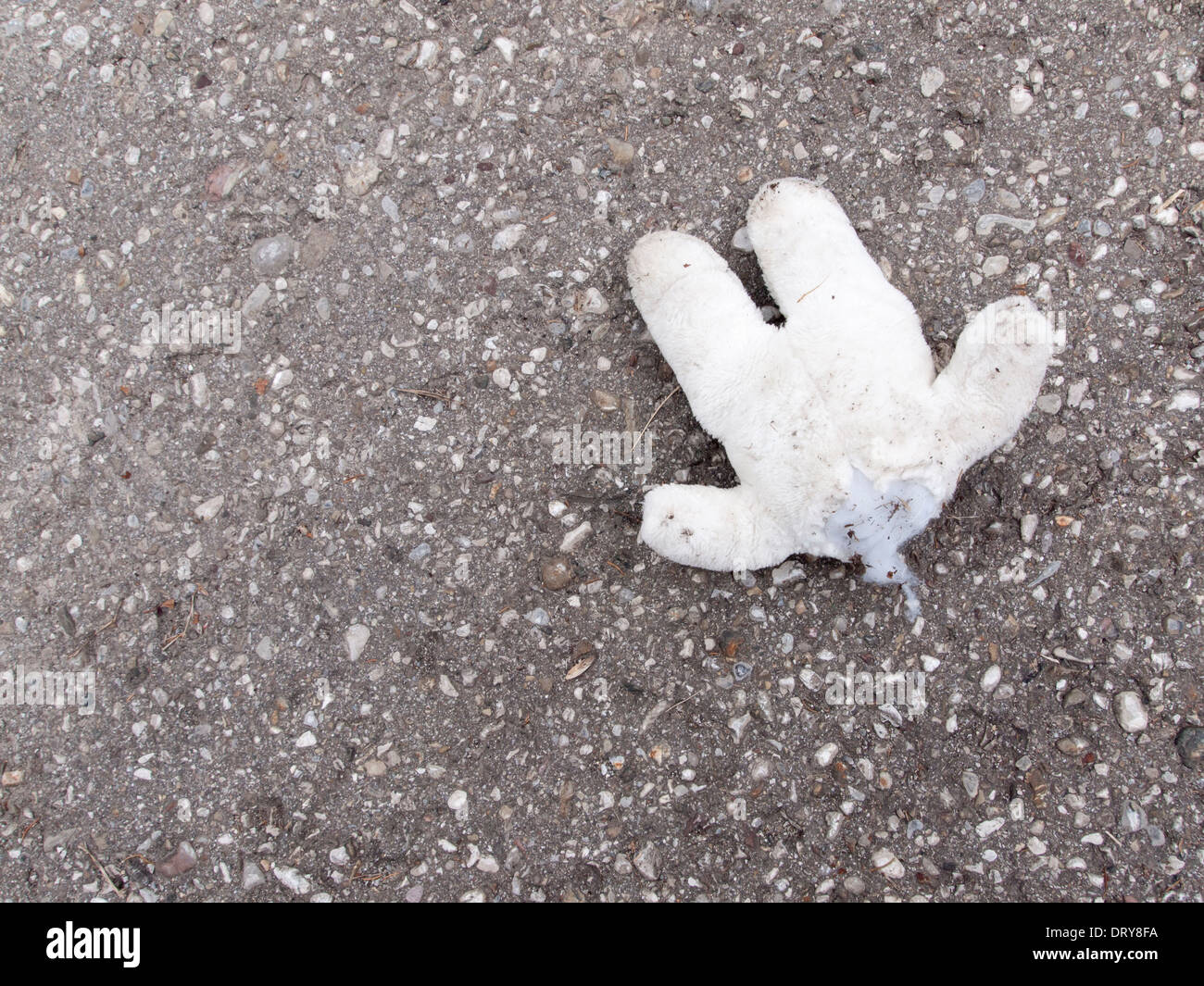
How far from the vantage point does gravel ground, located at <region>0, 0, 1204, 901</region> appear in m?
2.76

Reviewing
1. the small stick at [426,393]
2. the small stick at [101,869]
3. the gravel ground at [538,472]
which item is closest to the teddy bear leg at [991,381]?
the gravel ground at [538,472]

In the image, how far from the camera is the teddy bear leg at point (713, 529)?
2545mm

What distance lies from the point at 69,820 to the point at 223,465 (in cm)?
152

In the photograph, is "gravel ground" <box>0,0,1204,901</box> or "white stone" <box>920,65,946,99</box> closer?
"gravel ground" <box>0,0,1204,901</box>

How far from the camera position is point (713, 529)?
2.54 m

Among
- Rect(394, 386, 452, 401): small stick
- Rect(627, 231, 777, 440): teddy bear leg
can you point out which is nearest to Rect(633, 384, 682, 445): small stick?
Rect(627, 231, 777, 440): teddy bear leg

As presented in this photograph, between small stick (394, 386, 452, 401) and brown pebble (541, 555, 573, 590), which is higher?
small stick (394, 386, 452, 401)

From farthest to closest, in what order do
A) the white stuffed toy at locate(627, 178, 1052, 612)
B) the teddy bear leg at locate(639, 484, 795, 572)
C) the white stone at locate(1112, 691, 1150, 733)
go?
the white stone at locate(1112, 691, 1150, 733) < the teddy bear leg at locate(639, 484, 795, 572) < the white stuffed toy at locate(627, 178, 1052, 612)

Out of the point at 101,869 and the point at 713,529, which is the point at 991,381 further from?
the point at 101,869

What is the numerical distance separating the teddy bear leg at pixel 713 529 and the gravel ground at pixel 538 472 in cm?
31

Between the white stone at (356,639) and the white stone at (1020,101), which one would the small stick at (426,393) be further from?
the white stone at (1020,101)

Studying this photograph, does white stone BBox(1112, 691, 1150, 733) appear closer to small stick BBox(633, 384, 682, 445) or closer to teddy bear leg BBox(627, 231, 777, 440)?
teddy bear leg BBox(627, 231, 777, 440)

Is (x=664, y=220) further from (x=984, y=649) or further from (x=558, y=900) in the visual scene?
(x=558, y=900)
